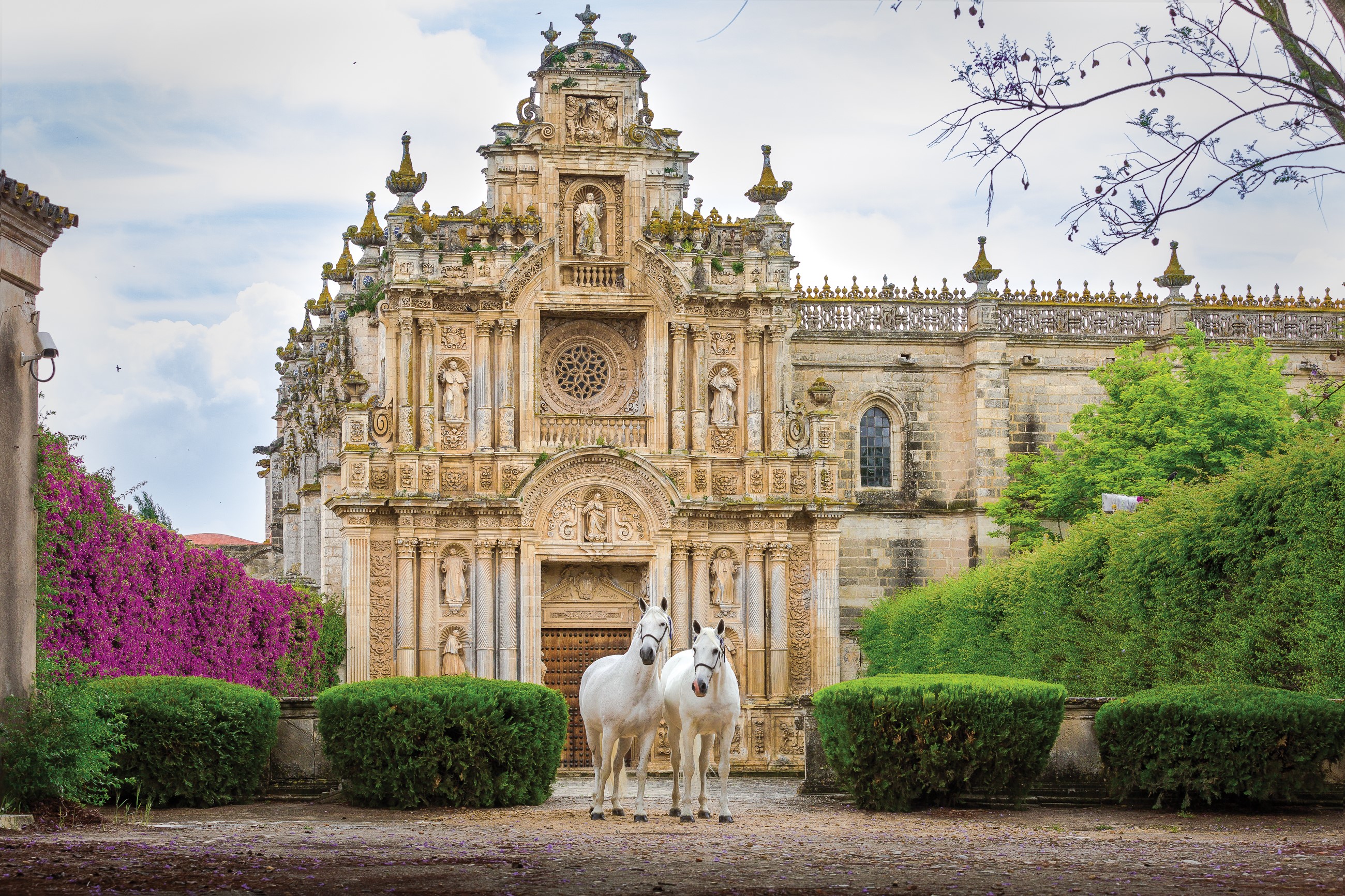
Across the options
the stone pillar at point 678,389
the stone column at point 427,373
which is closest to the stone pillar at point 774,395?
the stone pillar at point 678,389

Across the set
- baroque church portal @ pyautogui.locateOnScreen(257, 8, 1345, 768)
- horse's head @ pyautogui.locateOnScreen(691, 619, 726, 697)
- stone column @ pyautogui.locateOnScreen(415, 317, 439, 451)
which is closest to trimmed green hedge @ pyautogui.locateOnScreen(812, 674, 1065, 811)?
horse's head @ pyautogui.locateOnScreen(691, 619, 726, 697)

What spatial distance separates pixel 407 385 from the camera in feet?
114

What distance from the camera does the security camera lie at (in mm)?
17422

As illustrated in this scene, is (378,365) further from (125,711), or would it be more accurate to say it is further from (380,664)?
(125,711)

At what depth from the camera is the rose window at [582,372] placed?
3622 cm

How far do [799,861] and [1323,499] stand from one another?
11.9m

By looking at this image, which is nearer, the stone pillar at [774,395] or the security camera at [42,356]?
the security camera at [42,356]

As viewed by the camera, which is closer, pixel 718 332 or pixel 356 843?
pixel 356 843

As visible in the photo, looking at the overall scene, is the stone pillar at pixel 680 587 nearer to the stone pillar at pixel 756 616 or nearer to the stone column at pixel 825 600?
the stone pillar at pixel 756 616

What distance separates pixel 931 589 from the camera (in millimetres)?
37562

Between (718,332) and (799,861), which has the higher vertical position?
(718,332)

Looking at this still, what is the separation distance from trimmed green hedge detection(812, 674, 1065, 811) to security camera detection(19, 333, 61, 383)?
10274 millimetres

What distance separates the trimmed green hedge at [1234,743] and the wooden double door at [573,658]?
650 inches

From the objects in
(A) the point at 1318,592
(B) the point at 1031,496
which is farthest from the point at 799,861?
(B) the point at 1031,496
